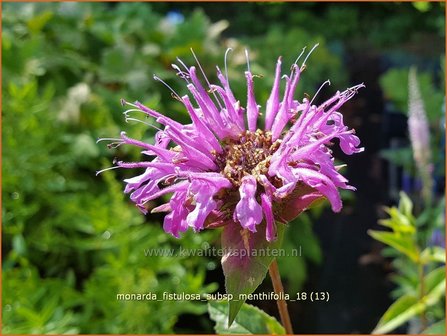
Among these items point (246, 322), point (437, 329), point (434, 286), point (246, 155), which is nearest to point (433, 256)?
point (434, 286)

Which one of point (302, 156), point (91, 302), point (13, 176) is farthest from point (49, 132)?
point (302, 156)

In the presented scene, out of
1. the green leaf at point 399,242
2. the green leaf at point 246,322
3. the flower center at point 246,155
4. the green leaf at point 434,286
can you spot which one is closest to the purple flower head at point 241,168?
the flower center at point 246,155

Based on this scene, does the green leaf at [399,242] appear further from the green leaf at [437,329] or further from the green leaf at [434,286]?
the green leaf at [437,329]

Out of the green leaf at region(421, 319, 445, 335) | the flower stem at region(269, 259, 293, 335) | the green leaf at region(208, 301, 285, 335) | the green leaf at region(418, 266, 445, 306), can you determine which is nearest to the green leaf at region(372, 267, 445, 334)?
the green leaf at region(418, 266, 445, 306)

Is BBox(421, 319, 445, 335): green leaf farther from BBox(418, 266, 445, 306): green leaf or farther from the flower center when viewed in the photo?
the flower center

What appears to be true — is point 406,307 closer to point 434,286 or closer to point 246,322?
point 434,286
